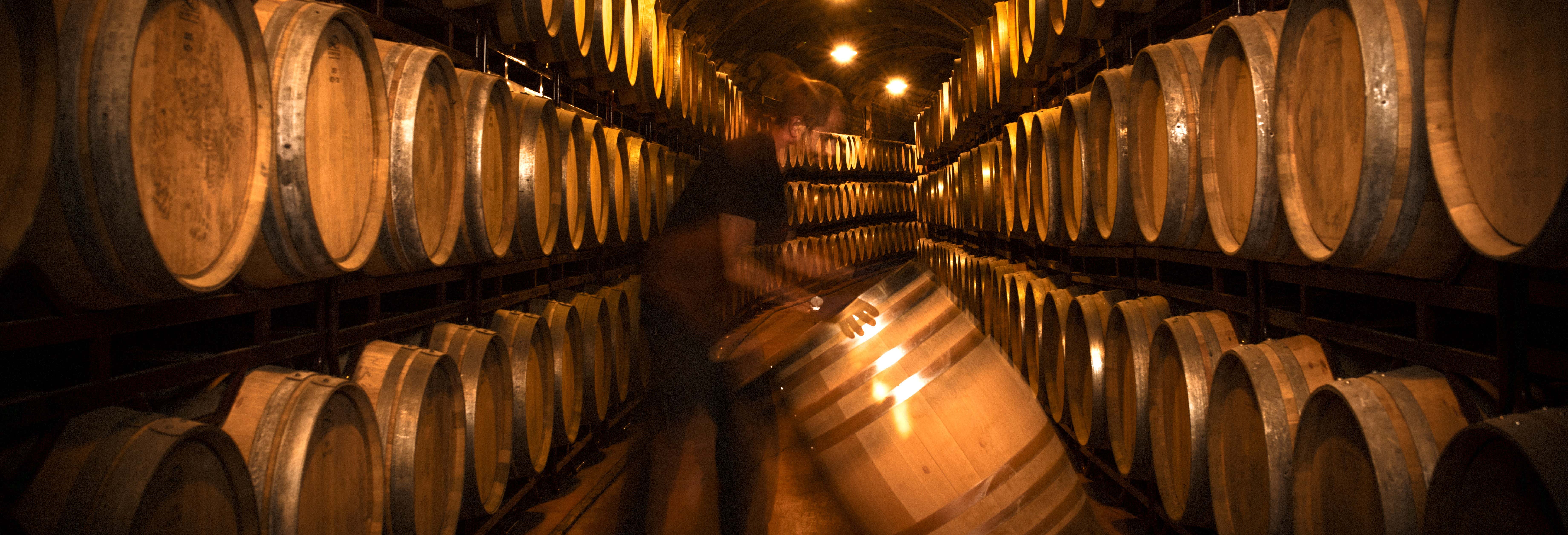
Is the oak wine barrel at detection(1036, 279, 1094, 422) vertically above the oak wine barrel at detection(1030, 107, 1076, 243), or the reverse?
the oak wine barrel at detection(1030, 107, 1076, 243)

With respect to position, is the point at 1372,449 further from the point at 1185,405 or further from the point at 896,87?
the point at 896,87

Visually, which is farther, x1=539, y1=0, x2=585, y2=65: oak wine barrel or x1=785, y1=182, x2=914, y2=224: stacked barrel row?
x1=785, y1=182, x2=914, y2=224: stacked barrel row

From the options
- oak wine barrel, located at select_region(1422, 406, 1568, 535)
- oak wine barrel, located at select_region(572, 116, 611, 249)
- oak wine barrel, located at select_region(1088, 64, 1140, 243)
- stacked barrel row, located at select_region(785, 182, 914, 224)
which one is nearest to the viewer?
oak wine barrel, located at select_region(1422, 406, 1568, 535)

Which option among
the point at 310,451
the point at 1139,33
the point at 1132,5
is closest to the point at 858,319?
the point at 310,451

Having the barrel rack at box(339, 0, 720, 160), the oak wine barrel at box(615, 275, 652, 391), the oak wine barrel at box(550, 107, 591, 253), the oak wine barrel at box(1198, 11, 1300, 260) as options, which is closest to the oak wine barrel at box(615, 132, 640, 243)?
the barrel rack at box(339, 0, 720, 160)

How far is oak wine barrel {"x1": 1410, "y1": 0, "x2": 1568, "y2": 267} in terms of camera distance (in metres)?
1.32

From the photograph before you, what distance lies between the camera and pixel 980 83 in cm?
729

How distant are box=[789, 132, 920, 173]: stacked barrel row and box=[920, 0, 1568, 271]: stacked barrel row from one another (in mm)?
7241

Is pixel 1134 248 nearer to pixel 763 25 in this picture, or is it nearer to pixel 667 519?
pixel 667 519

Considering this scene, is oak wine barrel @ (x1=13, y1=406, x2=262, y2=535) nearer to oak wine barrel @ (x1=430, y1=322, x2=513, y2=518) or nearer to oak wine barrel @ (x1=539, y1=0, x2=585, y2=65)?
oak wine barrel @ (x1=430, y1=322, x2=513, y2=518)

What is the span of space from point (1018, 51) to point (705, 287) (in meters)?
3.48

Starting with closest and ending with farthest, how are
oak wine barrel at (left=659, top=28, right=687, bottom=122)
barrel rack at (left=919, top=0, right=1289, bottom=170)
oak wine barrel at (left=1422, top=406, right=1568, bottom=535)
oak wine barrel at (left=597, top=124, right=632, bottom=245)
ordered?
oak wine barrel at (left=1422, top=406, right=1568, bottom=535), barrel rack at (left=919, top=0, right=1289, bottom=170), oak wine barrel at (left=597, top=124, right=632, bottom=245), oak wine barrel at (left=659, top=28, right=687, bottom=122)

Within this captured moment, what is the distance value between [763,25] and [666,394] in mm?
11797

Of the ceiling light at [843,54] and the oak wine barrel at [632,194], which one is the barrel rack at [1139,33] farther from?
the ceiling light at [843,54]
